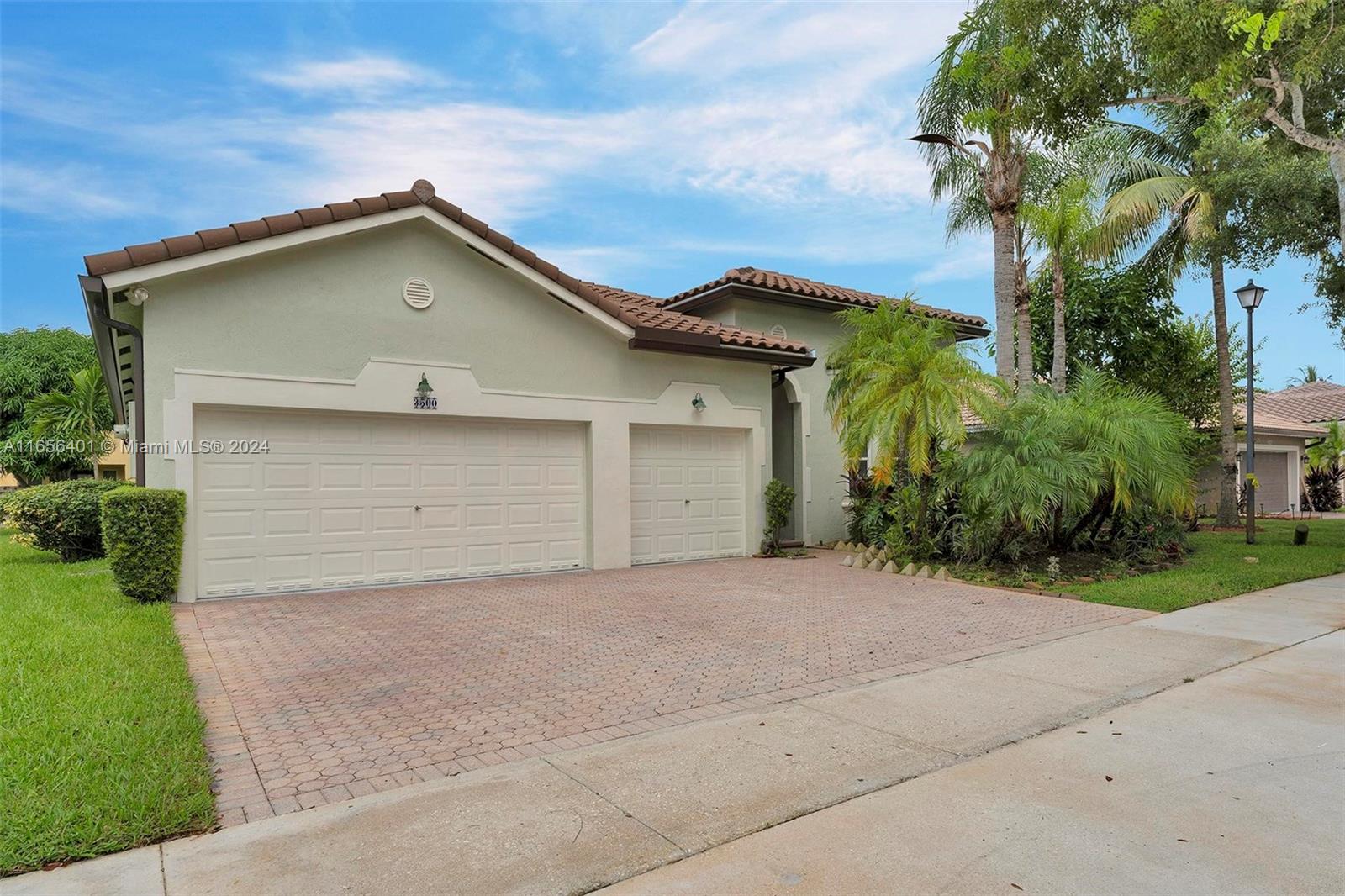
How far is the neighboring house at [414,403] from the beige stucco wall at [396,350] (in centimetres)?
3

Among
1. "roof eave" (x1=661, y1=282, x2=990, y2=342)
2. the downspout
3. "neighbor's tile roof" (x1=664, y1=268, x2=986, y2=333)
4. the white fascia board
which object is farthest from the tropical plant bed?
the downspout

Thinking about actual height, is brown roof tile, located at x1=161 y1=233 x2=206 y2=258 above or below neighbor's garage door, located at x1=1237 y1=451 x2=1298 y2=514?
above

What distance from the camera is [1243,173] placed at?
1327 centimetres

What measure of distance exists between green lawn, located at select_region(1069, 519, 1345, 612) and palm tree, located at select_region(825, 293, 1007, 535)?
9.64 ft

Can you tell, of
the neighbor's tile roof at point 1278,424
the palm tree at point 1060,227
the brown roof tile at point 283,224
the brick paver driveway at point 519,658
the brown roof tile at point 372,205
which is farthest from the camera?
the neighbor's tile roof at point 1278,424

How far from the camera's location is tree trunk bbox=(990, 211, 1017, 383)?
50.4 feet

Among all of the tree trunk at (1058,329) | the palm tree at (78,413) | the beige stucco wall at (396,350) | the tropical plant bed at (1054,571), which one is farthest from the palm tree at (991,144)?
the palm tree at (78,413)

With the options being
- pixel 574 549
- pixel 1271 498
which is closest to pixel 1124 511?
pixel 574 549

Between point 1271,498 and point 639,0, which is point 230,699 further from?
point 1271,498

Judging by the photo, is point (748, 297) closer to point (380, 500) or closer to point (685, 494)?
point (685, 494)

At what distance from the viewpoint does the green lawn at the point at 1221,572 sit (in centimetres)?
980

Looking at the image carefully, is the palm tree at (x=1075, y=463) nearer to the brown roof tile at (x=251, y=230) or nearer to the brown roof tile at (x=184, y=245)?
the brown roof tile at (x=251, y=230)

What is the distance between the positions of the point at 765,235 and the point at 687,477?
13.2m

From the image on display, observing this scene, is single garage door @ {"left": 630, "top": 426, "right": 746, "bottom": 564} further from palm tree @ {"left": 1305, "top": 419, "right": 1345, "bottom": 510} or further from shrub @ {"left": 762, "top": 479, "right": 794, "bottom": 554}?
palm tree @ {"left": 1305, "top": 419, "right": 1345, "bottom": 510}
